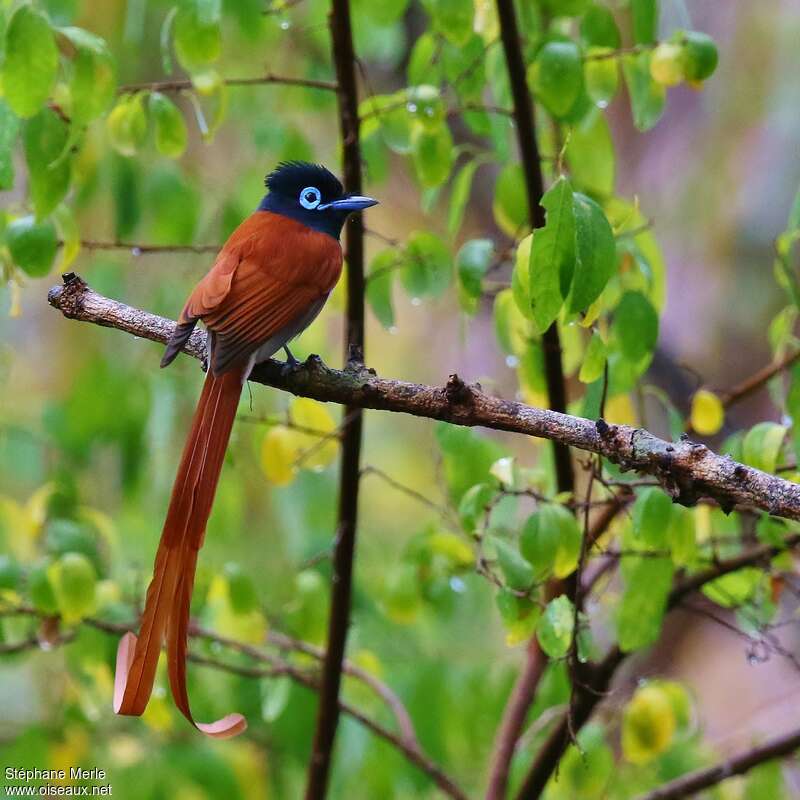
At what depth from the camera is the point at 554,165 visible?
2.58 m

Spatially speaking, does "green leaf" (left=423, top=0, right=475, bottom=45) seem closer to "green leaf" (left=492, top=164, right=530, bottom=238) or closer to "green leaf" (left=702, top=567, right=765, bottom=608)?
"green leaf" (left=492, top=164, right=530, bottom=238)

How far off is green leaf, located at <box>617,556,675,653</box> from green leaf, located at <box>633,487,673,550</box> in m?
0.21

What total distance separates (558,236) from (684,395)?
2.87 meters

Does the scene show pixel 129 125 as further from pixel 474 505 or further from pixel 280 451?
pixel 474 505

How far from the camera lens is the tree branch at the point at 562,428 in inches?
64.9

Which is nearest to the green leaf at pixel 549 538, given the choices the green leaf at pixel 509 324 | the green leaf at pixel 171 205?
the green leaf at pixel 509 324

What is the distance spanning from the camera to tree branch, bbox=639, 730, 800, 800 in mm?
2633

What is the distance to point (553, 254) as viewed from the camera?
1.76 m

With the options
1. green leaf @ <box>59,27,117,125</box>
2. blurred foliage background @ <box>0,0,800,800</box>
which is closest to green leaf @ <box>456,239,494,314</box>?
blurred foliage background @ <box>0,0,800,800</box>

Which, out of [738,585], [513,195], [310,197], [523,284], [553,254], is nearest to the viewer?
[553,254]

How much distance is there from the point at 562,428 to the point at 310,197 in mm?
1409

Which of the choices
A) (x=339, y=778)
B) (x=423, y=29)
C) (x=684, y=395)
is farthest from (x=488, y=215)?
(x=339, y=778)

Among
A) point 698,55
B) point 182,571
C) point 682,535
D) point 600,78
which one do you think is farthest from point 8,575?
point 698,55

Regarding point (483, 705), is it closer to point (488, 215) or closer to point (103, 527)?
point (103, 527)
